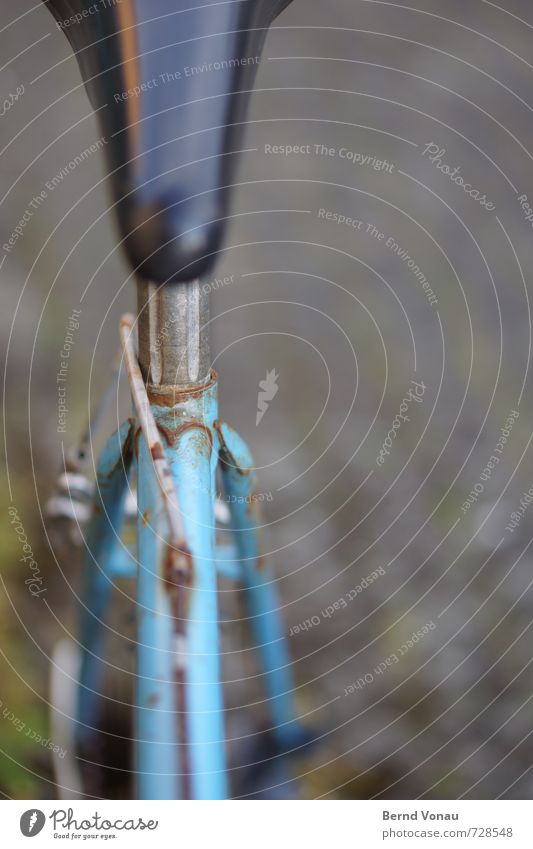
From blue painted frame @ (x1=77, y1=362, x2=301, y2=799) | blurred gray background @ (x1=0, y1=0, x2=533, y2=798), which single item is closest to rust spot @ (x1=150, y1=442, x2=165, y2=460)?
blue painted frame @ (x1=77, y1=362, x2=301, y2=799)

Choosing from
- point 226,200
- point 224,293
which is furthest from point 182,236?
point 224,293

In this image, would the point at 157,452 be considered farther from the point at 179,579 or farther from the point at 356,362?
the point at 356,362

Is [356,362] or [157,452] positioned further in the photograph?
[356,362]

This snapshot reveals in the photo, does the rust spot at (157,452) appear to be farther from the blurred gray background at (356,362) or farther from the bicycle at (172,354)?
the blurred gray background at (356,362)

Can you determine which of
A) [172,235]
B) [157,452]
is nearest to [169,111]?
[172,235]

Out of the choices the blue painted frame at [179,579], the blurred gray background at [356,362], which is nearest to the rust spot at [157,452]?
the blue painted frame at [179,579]

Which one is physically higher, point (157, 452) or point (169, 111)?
A: point (169, 111)
